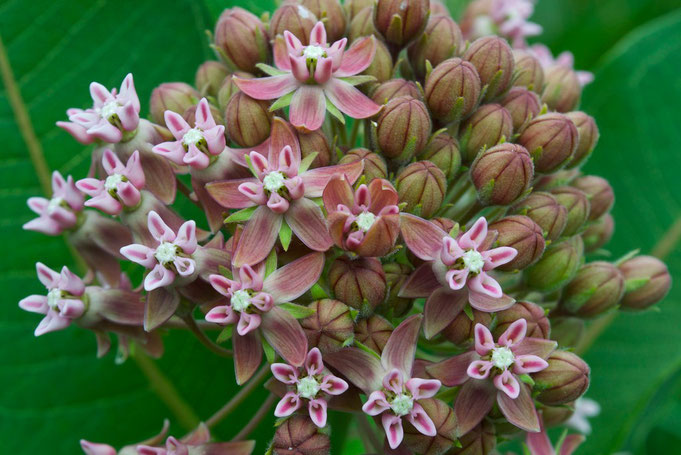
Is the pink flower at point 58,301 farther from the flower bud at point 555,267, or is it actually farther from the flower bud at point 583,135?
the flower bud at point 583,135

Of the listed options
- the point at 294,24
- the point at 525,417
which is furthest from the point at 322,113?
the point at 525,417

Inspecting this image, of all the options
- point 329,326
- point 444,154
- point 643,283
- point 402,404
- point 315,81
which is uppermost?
point 315,81

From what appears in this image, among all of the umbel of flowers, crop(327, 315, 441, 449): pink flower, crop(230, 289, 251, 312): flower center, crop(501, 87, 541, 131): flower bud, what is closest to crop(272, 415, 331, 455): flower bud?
the umbel of flowers

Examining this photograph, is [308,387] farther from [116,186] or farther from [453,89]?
[453,89]

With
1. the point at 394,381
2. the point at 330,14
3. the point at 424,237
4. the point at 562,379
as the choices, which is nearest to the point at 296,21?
the point at 330,14

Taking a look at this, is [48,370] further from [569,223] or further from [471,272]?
[569,223]
